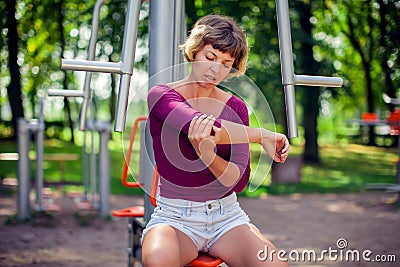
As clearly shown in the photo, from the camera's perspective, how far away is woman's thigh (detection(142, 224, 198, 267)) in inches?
63.0

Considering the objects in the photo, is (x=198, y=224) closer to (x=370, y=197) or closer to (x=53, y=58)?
(x=370, y=197)

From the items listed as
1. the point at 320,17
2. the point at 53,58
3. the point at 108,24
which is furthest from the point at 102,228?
the point at 53,58

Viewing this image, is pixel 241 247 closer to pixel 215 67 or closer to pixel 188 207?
pixel 188 207

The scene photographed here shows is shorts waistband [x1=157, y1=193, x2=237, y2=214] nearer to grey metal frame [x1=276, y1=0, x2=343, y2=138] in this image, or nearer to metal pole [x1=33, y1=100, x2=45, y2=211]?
grey metal frame [x1=276, y1=0, x2=343, y2=138]

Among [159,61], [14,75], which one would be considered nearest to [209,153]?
[159,61]

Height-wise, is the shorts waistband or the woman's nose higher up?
the woman's nose

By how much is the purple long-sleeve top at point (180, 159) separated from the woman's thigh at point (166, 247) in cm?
12

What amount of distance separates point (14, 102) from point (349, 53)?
330 inches

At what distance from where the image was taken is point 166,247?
163cm

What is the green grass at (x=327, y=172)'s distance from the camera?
26.0 feet

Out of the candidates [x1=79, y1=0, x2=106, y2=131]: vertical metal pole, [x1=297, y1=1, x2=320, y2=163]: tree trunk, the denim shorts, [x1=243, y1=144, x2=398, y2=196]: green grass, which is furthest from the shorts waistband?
[x1=297, y1=1, x2=320, y2=163]: tree trunk

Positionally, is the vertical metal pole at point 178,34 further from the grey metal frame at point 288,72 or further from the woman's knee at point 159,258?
the woman's knee at point 159,258

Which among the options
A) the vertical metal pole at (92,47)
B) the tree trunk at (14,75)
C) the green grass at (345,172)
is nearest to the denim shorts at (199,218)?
the vertical metal pole at (92,47)

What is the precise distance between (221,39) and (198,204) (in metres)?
0.50
